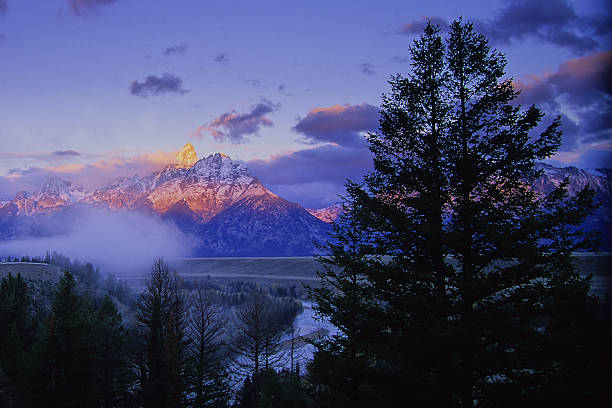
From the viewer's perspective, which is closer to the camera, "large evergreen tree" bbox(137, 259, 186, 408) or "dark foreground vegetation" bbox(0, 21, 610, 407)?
"dark foreground vegetation" bbox(0, 21, 610, 407)

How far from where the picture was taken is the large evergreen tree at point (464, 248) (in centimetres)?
975

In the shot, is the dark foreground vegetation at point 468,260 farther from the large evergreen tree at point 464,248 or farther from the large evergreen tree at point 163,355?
the large evergreen tree at point 163,355

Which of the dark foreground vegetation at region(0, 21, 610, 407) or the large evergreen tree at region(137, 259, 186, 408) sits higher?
the dark foreground vegetation at region(0, 21, 610, 407)

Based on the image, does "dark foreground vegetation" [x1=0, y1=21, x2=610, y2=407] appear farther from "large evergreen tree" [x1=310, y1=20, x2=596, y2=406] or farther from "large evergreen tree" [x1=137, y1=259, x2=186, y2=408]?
"large evergreen tree" [x1=137, y1=259, x2=186, y2=408]

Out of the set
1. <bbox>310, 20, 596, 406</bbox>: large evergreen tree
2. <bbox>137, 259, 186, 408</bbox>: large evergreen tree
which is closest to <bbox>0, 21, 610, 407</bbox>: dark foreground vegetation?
<bbox>310, 20, 596, 406</bbox>: large evergreen tree

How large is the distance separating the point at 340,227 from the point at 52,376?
19.2 m

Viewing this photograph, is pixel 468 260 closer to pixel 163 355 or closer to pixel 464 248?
pixel 464 248

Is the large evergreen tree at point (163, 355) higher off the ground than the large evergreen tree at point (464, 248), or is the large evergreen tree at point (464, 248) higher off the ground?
the large evergreen tree at point (464, 248)

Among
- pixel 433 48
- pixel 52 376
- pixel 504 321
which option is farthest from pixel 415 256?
pixel 52 376

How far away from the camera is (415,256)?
11.4m

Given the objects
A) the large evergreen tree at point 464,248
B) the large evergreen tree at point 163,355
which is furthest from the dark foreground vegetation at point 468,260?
the large evergreen tree at point 163,355

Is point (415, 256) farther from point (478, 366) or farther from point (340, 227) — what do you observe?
point (340, 227)

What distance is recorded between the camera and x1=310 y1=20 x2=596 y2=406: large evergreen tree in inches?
384

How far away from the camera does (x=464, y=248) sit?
1058 cm
